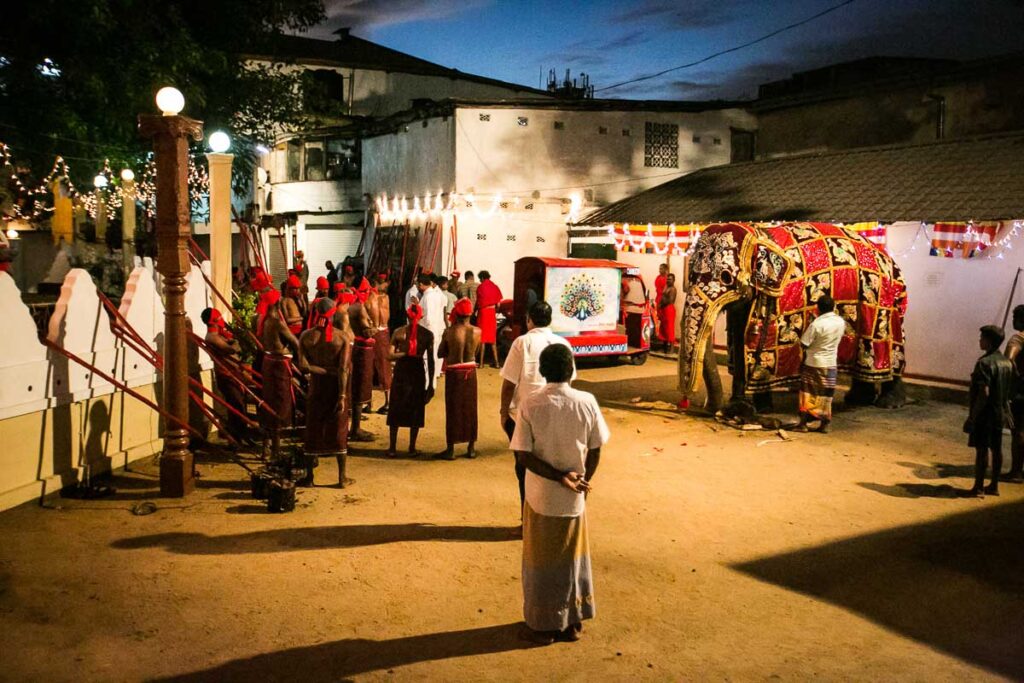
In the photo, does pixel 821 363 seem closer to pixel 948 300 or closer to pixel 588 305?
pixel 948 300

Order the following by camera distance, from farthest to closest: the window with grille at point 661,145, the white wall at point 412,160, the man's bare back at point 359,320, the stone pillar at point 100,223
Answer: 1. the window with grille at point 661,145
2. the stone pillar at point 100,223
3. the white wall at point 412,160
4. the man's bare back at point 359,320

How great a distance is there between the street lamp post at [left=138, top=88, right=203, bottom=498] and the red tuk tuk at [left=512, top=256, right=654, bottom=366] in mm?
8012

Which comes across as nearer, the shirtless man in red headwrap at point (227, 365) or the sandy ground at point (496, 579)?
the sandy ground at point (496, 579)

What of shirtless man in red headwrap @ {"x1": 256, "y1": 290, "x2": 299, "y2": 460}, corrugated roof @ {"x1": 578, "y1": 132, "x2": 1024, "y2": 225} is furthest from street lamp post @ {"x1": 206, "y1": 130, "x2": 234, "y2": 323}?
corrugated roof @ {"x1": 578, "y1": 132, "x2": 1024, "y2": 225}

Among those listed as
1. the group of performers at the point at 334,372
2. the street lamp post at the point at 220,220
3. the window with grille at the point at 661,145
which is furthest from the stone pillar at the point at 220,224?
the window with grille at the point at 661,145

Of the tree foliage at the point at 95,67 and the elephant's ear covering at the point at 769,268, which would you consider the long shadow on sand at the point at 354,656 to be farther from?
the tree foliage at the point at 95,67

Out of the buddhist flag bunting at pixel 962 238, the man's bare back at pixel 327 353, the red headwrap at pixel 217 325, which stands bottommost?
the man's bare back at pixel 327 353

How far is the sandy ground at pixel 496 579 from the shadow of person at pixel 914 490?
3 cm

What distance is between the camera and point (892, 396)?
12.6 metres

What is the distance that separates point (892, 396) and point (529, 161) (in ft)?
36.1

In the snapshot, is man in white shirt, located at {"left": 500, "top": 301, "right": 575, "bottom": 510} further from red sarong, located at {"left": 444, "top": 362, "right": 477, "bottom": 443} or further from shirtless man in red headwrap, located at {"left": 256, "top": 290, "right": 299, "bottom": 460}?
shirtless man in red headwrap, located at {"left": 256, "top": 290, "right": 299, "bottom": 460}

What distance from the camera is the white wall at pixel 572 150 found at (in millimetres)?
20203

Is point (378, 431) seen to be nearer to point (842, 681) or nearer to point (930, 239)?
point (842, 681)

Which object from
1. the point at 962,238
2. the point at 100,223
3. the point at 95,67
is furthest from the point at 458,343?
the point at 100,223
